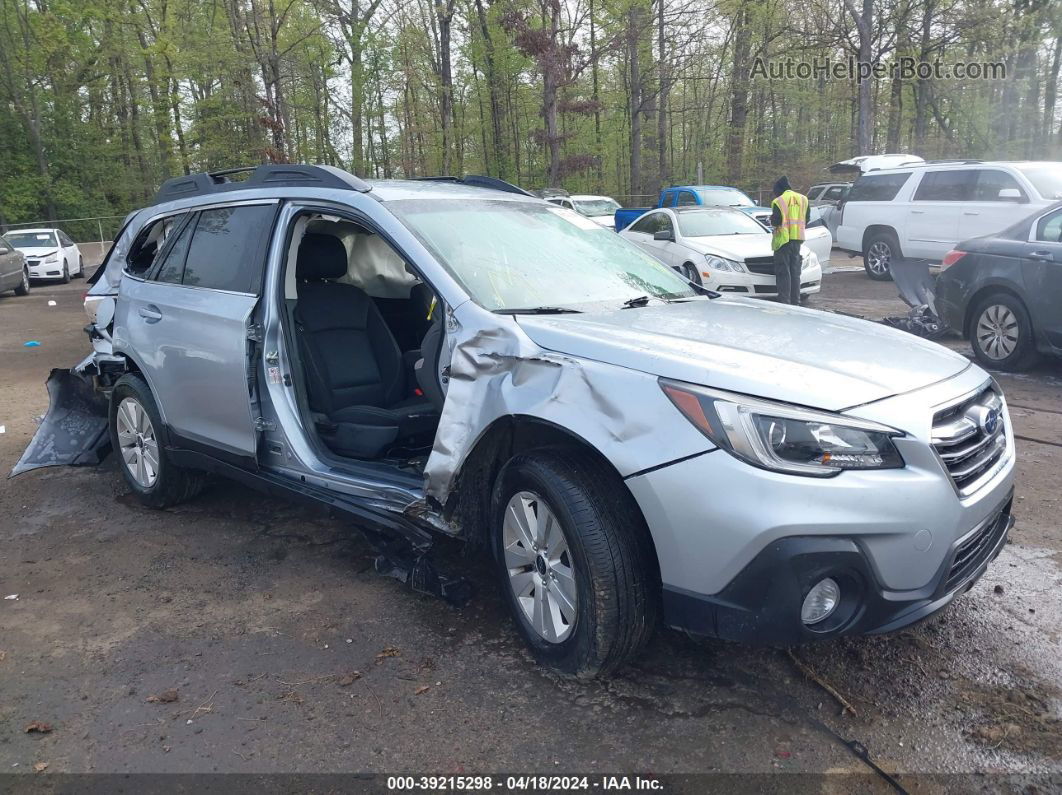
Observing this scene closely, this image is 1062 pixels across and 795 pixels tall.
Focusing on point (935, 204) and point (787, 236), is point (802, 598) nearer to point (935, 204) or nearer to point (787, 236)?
point (787, 236)

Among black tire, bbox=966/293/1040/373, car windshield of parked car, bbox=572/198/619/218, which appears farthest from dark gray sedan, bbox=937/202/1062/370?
car windshield of parked car, bbox=572/198/619/218

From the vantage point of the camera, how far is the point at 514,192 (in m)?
4.70

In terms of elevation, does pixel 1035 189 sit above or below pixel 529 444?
above

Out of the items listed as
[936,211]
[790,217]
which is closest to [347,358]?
[790,217]

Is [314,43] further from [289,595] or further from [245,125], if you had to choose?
[289,595]

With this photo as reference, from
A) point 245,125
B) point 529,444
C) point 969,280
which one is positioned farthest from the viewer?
point 245,125

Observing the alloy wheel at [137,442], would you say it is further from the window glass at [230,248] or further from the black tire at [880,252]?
the black tire at [880,252]

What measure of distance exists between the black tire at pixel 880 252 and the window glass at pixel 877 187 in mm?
654

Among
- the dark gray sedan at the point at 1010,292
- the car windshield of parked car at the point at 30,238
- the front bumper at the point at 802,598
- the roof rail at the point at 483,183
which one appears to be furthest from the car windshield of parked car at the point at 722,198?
the car windshield of parked car at the point at 30,238

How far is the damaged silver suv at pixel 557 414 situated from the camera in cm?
261

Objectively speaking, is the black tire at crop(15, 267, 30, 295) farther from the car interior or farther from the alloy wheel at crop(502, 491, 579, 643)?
the alloy wheel at crop(502, 491, 579, 643)

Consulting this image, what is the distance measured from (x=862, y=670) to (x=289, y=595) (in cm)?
252

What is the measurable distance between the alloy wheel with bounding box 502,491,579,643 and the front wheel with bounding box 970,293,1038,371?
6238 millimetres

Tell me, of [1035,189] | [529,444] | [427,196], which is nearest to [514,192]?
[427,196]
